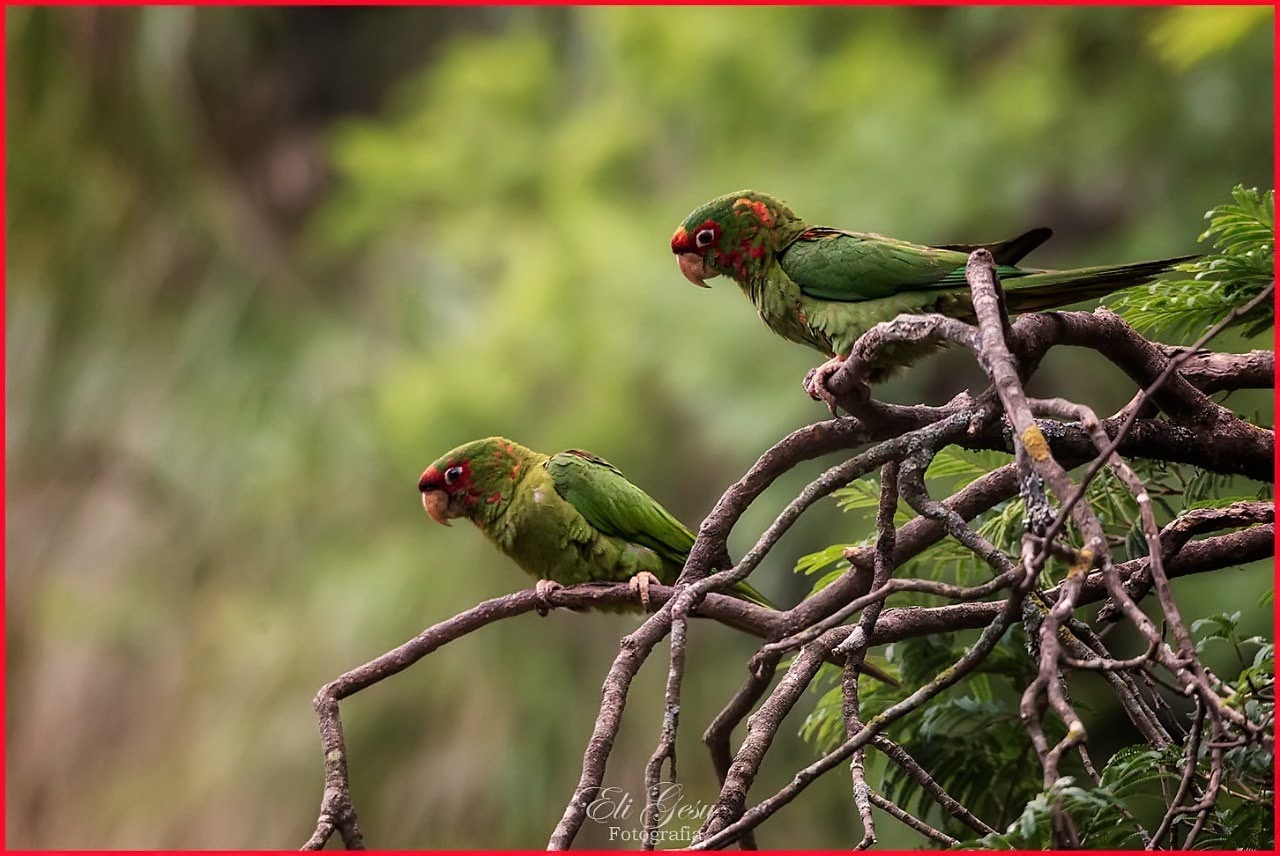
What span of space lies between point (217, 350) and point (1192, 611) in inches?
198

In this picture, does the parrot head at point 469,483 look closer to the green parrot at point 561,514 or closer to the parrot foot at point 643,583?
the green parrot at point 561,514

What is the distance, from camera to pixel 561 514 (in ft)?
9.60

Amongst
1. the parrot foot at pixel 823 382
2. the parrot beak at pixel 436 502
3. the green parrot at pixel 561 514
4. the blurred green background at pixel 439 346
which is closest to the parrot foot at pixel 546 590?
the green parrot at pixel 561 514

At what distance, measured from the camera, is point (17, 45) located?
21.4 feet

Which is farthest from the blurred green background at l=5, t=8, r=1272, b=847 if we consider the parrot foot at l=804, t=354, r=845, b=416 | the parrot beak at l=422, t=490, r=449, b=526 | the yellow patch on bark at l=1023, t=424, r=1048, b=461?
the yellow patch on bark at l=1023, t=424, r=1048, b=461

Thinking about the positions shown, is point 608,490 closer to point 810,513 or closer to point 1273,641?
point 1273,641

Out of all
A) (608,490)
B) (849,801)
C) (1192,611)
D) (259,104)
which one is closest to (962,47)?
(1192,611)

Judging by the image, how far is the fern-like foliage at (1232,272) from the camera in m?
2.01

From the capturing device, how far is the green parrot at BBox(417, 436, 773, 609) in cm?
293

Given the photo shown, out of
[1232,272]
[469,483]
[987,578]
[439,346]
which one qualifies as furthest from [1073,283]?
[439,346]

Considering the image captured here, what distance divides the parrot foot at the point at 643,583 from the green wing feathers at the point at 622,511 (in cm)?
11

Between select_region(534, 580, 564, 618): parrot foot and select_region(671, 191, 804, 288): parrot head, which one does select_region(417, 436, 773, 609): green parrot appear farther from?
select_region(671, 191, 804, 288): parrot head

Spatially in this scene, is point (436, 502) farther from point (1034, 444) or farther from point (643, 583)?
point (1034, 444)

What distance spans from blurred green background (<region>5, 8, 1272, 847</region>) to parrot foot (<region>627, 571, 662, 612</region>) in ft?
7.71
